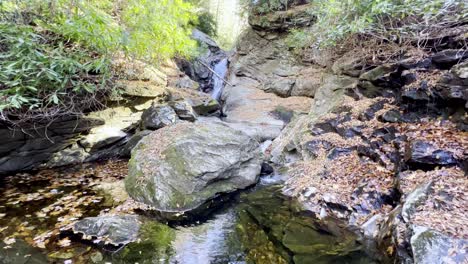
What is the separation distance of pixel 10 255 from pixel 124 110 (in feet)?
19.4

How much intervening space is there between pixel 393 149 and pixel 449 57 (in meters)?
2.43

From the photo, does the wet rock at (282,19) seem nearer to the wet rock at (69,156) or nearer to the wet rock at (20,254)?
the wet rock at (69,156)

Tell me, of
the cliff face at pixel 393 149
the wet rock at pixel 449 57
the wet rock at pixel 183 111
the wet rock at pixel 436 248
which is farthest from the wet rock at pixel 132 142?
the wet rock at pixel 449 57

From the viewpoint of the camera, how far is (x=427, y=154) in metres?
5.23

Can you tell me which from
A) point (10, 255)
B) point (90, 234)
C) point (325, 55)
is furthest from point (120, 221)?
point (325, 55)

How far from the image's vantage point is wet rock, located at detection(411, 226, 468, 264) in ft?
10.7

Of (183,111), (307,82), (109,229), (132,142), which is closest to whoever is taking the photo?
(109,229)

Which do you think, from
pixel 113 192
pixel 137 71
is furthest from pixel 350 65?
pixel 113 192

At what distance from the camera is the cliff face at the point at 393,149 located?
4.04m

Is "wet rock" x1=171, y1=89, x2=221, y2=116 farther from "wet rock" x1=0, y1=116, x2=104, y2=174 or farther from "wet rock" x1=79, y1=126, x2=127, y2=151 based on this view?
"wet rock" x1=0, y1=116, x2=104, y2=174

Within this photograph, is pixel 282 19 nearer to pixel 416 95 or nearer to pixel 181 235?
pixel 416 95

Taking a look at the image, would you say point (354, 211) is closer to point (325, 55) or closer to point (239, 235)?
point (239, 235)

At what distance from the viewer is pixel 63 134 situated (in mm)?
8180

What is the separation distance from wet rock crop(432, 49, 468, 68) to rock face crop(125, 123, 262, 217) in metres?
4.67
